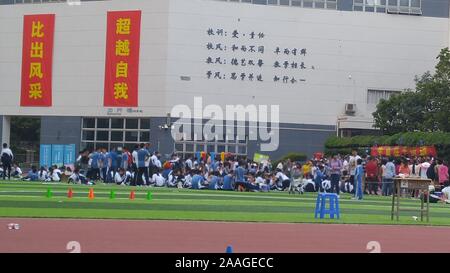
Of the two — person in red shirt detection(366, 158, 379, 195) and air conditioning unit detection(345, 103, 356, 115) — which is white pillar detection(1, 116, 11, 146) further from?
person in red shirt detection(366, 158, 379, 195)

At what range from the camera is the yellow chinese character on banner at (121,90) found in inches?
2400

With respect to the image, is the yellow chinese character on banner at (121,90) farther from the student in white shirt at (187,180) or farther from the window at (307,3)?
the student in white shirt at (187,180)

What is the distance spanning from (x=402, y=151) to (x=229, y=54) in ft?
51.1

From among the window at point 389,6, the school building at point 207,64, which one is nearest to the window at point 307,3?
the school building at point 207,64

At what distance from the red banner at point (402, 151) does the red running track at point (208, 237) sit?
92.1ft

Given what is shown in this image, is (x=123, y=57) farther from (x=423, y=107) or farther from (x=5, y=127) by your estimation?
(x=423, y=107)

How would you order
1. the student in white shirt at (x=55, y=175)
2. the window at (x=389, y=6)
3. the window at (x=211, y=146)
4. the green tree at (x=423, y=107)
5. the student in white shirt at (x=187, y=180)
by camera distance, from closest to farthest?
1. the student in white shirt at (x=187, y=180)
2. the student in white shirt at (x=55, y=175)
3. the green tree at (x=423, y=107)
4. the window at (x=211, y=146)
5. the window at (x=389, y=6)

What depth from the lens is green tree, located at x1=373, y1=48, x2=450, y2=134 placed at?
57031 mm

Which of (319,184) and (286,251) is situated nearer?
(286,251)

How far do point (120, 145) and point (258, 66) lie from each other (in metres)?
10.6

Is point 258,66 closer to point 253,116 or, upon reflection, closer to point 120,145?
point 253,116

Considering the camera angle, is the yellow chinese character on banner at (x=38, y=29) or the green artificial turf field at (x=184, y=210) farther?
the yellow chinese character on banner at (x=38, y=29)
